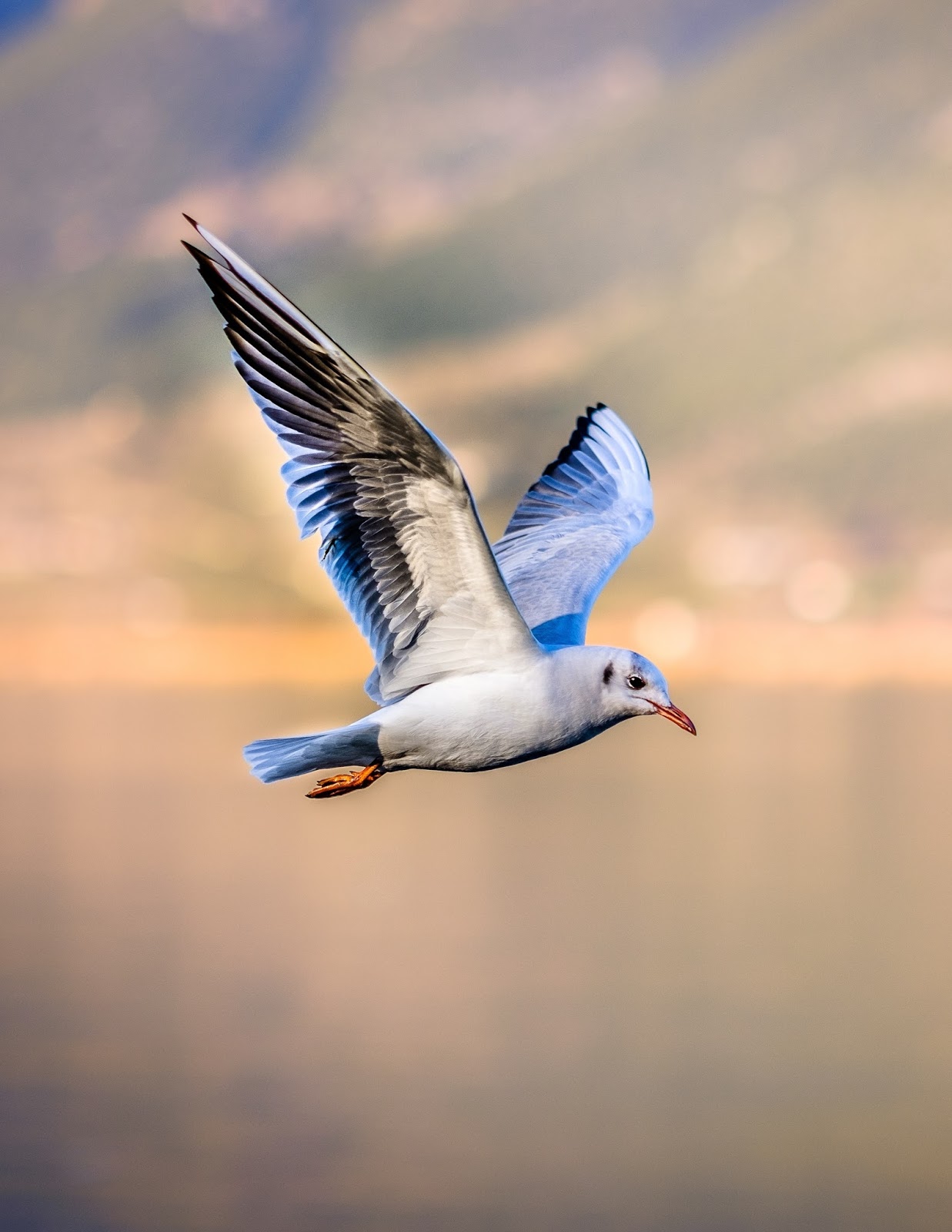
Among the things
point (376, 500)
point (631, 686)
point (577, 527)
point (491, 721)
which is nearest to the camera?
point (376, 500)

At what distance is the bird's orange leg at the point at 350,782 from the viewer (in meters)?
5.65

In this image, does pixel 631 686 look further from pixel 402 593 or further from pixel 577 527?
pixel 577 527

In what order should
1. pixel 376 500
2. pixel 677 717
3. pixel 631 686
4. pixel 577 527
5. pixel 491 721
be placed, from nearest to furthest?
pixel 376 500
pixel 491 721
pixel 631 686
pixel 677 717
pixel 577 527

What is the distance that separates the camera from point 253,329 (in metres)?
5.00

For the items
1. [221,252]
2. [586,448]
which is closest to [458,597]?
[221,252]

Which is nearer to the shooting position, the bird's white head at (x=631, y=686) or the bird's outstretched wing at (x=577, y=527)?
the bird's white head at (x=631, y=686)

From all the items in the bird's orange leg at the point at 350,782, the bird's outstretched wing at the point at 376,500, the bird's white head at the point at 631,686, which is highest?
the bird's outstretched wing at the point at 376,500

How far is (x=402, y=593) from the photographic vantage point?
548 centimetres

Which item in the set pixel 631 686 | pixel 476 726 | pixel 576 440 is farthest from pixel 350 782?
pixel 576 440

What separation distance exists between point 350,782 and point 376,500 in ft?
3.15

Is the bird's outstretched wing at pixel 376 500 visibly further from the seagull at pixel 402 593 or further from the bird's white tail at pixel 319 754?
the bird's white tail at pixel 319 754

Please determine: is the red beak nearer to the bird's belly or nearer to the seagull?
the seagull

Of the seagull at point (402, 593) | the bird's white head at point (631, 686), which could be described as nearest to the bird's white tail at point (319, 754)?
the seagull at point (402, 593)

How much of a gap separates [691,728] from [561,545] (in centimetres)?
169
